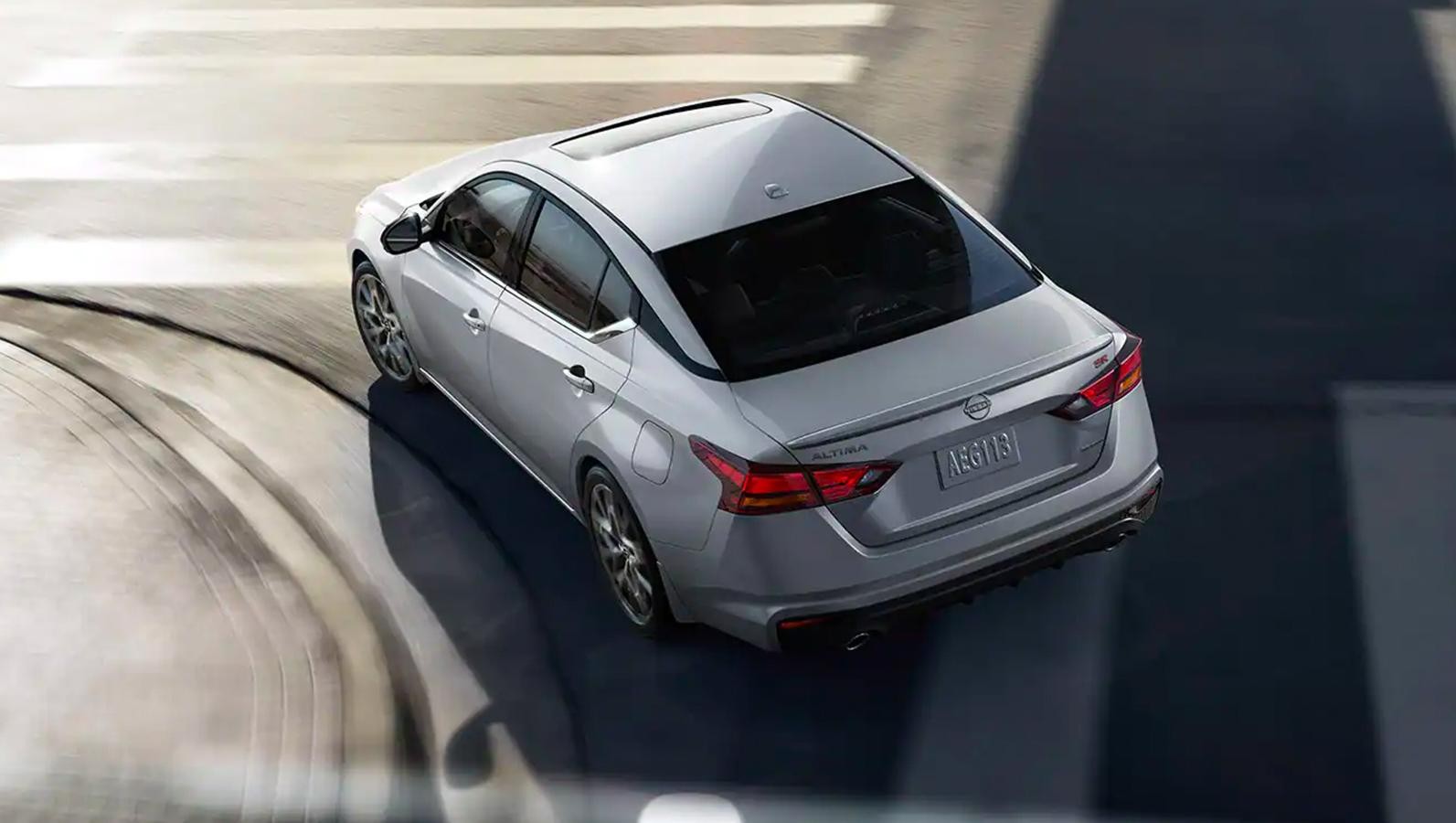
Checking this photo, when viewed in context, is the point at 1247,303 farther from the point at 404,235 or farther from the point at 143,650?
the point at 143,650

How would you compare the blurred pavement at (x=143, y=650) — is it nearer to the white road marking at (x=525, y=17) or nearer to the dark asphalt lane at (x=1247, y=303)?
the dark asphalt lane at (x=1247, y=303)

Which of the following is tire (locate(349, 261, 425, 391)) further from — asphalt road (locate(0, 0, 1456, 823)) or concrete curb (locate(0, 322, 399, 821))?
concrete curb (locate(0, 322, 399, 821))

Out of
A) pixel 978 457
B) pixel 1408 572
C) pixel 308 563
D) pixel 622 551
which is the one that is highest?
pixel 978 457

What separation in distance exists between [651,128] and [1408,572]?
3438mm

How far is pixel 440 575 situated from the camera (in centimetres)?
738

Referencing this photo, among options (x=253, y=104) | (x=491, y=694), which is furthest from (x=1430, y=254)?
(x=253, y=104)

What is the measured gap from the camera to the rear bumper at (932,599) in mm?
5930

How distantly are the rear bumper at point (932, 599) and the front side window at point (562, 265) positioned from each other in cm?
154

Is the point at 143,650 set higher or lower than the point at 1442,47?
higher

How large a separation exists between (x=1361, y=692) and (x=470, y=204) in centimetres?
405

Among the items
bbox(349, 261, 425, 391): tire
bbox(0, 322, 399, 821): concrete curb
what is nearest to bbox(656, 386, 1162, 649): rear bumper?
bbox(0, 322, 399, 821): concrete curb

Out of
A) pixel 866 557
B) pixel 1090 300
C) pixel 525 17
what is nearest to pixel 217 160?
pixel 525 17

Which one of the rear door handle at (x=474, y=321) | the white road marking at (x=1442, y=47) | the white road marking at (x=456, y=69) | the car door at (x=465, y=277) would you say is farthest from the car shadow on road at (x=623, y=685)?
the white road marking at (x=1442, y=47)

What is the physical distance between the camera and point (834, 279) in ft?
21.3
